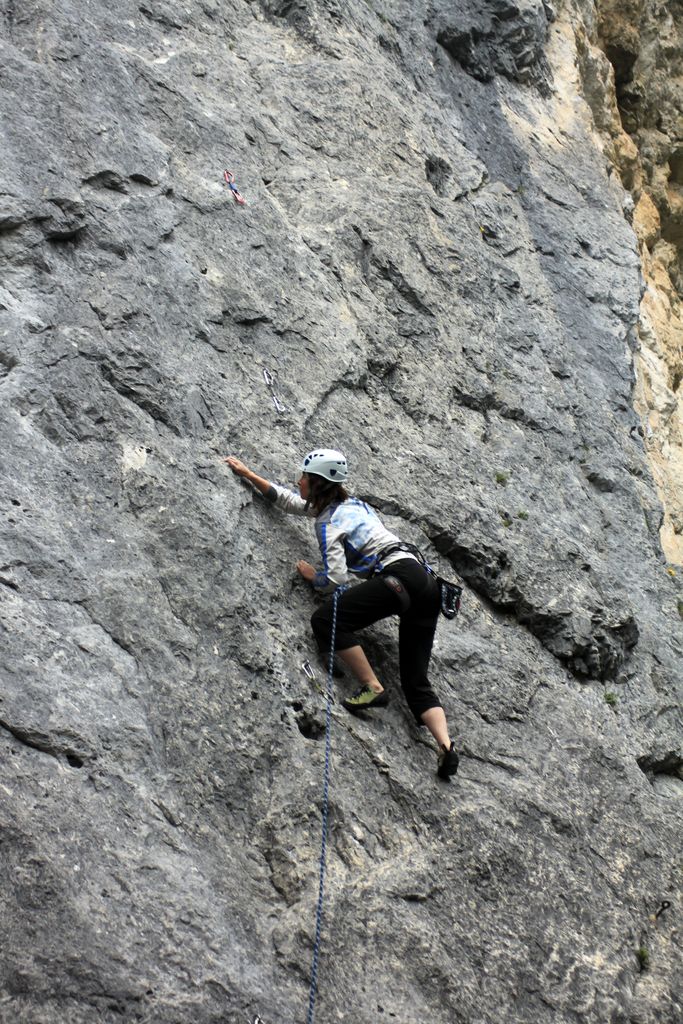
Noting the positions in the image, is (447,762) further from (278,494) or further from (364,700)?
(278,494)

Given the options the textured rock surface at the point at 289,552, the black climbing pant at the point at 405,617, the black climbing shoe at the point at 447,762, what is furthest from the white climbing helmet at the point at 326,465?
the black climbing shoe at the point at 447,762

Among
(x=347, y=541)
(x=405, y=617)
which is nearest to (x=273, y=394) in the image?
(x=347, y=541)

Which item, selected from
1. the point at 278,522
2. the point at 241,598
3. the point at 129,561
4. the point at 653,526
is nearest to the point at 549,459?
the point at 653,526

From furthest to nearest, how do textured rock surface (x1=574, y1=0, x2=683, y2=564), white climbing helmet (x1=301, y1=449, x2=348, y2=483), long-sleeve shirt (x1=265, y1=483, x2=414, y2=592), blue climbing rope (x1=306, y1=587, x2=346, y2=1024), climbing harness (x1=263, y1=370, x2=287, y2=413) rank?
textured rock surface (x1=574, y1=0, x2=683, y2=564) → climbing harness (x1=263, y1=370, x2=287, y2=413) → white climbing helmet (x1=301, y1=449, x2=348, y2=483) → long-sleeve shirt (x1=265, y1=483, x2=414, y2=592) → blue climbing rope (x1=306, y1=587, x2=346, y2=1024)

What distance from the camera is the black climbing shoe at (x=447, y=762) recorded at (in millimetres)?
6863

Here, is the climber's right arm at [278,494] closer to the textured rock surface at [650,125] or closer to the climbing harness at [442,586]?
the climbing harness at [442,586]

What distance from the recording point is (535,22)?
1374 centimetres

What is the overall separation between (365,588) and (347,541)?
0.40m

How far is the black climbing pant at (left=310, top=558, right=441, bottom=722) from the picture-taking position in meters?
6.98

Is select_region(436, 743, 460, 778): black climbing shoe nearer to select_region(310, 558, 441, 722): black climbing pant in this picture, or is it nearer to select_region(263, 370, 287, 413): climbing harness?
select_region(310, 558, 441, 722): black climbing pant

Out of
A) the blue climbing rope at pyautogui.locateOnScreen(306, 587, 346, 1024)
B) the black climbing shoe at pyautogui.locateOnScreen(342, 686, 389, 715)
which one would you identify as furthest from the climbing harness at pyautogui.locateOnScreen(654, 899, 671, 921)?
the blue climbing rope at pyautogui.locateOnScreen(306, 587, 346, 1024)

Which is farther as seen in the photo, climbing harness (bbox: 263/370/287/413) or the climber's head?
climbing harness (bbox: 263/370/287/413)

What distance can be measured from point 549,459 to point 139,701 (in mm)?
5028

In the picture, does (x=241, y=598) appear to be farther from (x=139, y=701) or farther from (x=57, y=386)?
(x=57, y=386)
